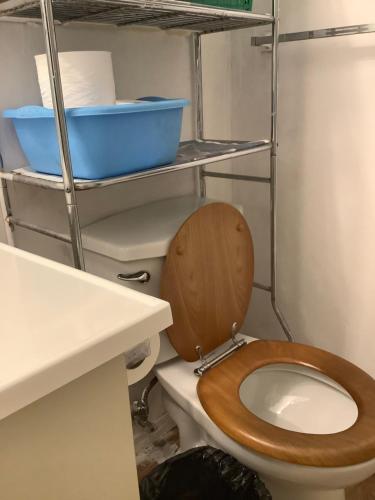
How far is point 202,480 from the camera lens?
1.06m

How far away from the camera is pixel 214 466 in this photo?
1.07 metres

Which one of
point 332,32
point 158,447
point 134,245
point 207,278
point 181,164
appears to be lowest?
point 158,447

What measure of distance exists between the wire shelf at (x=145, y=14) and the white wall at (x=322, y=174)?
0.22m

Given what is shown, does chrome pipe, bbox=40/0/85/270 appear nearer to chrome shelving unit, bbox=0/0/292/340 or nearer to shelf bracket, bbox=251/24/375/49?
chrome shelving unit, bbox=0/0/292/340

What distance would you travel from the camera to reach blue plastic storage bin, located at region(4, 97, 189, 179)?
880 mm

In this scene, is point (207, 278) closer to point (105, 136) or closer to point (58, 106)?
point (105, 136)

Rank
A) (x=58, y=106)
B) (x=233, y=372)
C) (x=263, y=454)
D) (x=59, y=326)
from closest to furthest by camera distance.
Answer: (x=59, y=326)
(x=58, y=106)
(x=263, y=454)
(x=233, y=372)

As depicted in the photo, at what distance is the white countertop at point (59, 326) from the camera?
458mm

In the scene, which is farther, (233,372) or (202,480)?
(233,372)

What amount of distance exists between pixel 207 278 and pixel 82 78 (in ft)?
1.87

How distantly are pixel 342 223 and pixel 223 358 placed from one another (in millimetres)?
584

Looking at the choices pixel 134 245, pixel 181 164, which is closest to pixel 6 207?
pixel 134 245

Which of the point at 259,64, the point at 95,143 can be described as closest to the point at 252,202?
the point at 259,64

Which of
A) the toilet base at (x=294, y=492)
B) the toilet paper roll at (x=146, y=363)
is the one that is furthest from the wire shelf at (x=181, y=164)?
the toilet base at (x=294, y=492)
